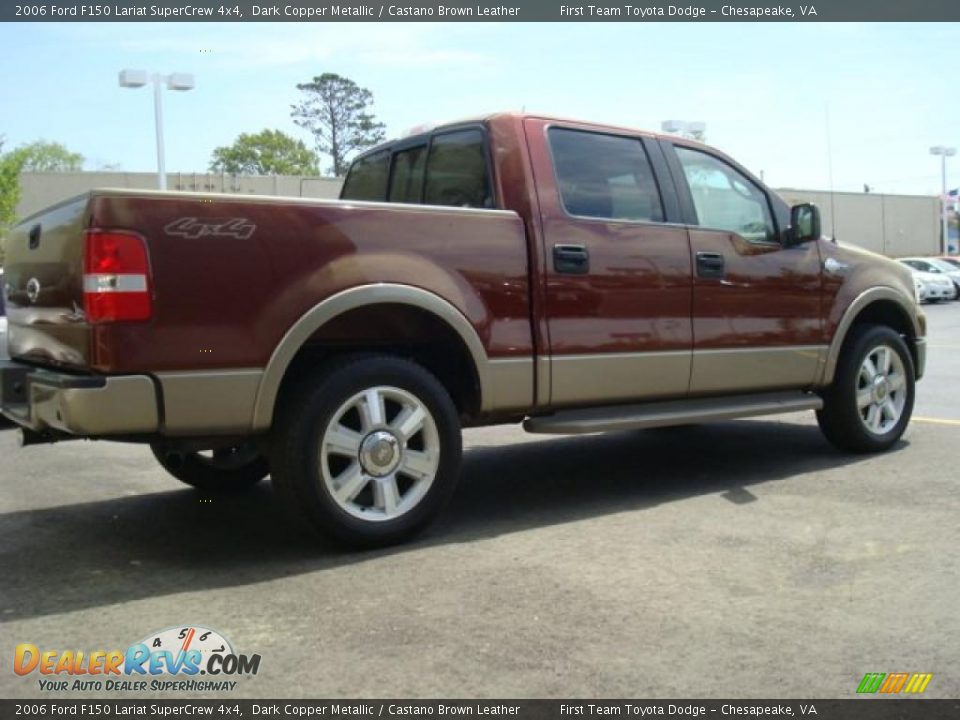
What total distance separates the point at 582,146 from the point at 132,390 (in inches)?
106

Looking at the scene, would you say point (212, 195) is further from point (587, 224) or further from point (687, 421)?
point (687, 421)

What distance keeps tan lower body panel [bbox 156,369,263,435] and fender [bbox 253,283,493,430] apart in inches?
1.9

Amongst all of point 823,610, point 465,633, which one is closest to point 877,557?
point 823,610

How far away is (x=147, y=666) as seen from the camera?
3113mm

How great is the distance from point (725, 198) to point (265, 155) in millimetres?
80989

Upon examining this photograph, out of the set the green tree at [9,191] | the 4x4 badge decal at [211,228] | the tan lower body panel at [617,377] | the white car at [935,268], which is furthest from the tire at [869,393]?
the green tree at [9,191]

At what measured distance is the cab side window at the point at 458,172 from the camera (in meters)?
5.11

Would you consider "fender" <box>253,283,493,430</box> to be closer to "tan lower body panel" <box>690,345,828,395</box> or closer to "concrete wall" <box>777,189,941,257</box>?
"tan lower body panel" <box>690,345,828,395</box>

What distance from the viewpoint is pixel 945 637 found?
128 inches

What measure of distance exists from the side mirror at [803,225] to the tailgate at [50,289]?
4078 millimetres

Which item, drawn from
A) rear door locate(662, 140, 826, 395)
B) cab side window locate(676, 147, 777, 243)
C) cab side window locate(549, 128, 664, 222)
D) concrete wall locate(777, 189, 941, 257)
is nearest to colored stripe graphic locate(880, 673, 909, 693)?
rear door locate(662, 140, 826, 395)

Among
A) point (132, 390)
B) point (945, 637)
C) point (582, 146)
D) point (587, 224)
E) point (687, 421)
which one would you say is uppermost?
point (582, 146)

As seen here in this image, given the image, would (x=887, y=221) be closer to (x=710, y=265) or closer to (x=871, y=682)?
(x=710, y=265)

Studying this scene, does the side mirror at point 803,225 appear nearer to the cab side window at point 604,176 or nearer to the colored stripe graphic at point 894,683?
the cab side window at point 604,176
